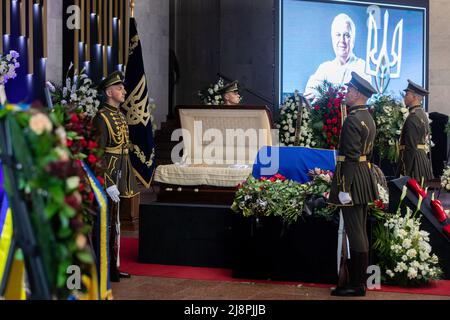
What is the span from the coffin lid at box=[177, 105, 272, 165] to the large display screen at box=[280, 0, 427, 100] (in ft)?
19.1

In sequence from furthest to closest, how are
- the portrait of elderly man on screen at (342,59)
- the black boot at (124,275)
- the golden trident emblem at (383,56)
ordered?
the golden trident emblem at (383,56) < the portrait of elderly man on screen at (342,59) < the black boot at (124,275)

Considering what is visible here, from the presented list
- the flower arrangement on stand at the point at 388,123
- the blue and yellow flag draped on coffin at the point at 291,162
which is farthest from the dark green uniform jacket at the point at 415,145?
the blue and yellow flag draped on coffin at the point at 291,162

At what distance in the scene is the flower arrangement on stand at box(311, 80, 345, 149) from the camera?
28.6ft

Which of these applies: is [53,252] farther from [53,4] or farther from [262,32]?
[262,32]

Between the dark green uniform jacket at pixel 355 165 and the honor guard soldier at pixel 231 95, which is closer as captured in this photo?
the dark green uniform jacket at pixel 355 165

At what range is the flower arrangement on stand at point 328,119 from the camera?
8.73 metres

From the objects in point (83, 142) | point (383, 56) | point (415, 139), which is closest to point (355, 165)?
point (83, 142)

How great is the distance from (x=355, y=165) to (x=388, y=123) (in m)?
4.94

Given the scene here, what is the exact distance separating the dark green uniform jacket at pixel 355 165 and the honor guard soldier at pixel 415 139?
314 centimetres

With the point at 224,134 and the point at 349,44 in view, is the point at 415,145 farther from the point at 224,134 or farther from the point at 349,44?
the point at 349,44

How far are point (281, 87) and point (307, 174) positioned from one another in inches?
312

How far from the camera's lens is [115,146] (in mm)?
6355

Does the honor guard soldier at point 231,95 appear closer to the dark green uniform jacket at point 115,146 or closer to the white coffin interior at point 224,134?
the white coffin interior at point 224,134

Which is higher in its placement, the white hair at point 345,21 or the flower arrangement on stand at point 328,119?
the white hair at point 345,21
